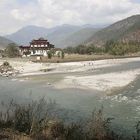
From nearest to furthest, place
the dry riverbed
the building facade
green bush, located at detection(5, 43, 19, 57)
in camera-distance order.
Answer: the dry riverbed < green bush, located at detection(5, 43, 19, 57) < the building facade

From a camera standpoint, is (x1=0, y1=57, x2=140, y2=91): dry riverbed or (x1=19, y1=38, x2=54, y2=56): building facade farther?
(x1=19, y1=38, x2=54, y2=56): building facade

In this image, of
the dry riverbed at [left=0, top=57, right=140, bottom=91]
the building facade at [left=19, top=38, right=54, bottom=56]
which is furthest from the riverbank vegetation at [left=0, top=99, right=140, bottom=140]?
the building facade at [left=19, top=38, right=54, bottom=56]

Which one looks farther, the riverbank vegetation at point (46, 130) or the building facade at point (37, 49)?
the building facade at point (37, 49)

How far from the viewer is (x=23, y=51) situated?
18588cm

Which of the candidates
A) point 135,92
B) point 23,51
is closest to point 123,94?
point 135,92

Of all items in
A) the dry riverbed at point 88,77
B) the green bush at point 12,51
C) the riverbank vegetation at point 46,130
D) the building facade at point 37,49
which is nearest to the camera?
the riverbank vegetation at point 46,130

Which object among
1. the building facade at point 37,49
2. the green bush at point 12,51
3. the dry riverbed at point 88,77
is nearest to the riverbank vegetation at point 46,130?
the dry riverbed at point 88,77

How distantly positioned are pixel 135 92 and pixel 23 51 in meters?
146

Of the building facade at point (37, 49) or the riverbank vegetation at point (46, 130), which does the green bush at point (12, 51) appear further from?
the riverbank vegetation at point (46, 130)

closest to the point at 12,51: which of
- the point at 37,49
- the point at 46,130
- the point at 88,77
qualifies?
the point at 37,49

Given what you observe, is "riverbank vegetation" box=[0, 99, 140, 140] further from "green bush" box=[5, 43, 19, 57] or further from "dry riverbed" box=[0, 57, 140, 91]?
"green bush" box=[5, 43, 19, 57]

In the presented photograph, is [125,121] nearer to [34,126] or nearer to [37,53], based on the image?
[34,126]

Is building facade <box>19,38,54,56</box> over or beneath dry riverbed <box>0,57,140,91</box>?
over

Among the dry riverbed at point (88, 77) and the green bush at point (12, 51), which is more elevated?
the green bush at point (12, 51)
